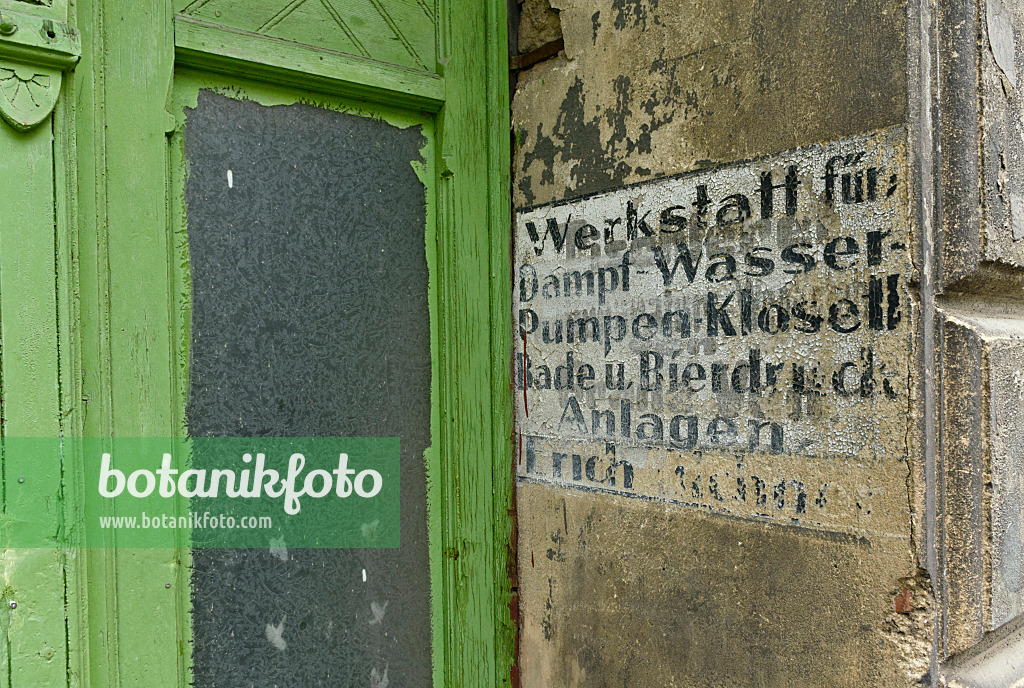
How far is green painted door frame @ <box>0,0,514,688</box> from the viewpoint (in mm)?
1057

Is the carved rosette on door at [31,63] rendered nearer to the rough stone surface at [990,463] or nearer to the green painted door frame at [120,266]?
the green painted door frame at [120,266]

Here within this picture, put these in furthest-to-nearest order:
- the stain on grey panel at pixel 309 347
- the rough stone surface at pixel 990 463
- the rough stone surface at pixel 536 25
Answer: the rough stone surface at pixel 536 25
the stain on grey panel at pixel 309 347
the rough stone surface at pixel 990 463

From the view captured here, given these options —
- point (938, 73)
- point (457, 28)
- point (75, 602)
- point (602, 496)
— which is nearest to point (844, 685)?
point (602, 496)

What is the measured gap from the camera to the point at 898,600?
983 millimetres

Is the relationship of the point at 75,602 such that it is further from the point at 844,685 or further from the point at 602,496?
the point at 844,685

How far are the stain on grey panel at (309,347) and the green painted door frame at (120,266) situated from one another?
0.05m

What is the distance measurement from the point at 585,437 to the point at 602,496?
0.43ft

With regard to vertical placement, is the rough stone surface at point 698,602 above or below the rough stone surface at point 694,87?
below

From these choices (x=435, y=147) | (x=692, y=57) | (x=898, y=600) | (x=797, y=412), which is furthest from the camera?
(x=435, y=147)

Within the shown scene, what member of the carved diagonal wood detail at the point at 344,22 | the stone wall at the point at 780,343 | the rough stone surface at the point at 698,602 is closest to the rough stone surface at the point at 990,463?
the stone wall at the point at 780,343

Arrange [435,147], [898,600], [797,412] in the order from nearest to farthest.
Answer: [898,600]
[797,412]
[435,147]

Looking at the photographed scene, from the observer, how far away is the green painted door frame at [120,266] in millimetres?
1057

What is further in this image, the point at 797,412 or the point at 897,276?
the point at 797,412

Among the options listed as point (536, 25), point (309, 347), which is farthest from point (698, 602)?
point (536, 25)
